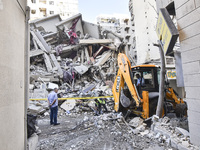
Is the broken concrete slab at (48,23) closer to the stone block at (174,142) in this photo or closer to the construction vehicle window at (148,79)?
the construction vehicle window at (148,79)

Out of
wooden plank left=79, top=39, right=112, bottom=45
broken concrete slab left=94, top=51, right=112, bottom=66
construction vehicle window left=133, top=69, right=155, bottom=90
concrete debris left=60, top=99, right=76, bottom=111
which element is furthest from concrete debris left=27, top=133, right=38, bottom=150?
wooden plank left=79, top=39, right=112, bottom=45

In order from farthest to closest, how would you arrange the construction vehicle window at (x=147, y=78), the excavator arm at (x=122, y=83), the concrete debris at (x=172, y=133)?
the construction vehicle window at (x=147, y=78)
the excavator arm at (x=122, y=83)
the concrete debris at (x=172, y=133)

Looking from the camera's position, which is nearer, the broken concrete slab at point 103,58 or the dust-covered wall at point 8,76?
the dust-covered wall at point 8,76

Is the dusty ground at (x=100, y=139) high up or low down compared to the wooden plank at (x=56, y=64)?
down

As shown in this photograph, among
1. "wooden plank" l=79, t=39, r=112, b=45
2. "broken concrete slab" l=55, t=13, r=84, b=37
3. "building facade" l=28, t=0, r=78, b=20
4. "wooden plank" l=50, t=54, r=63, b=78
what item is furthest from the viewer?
"building facade" l=28, t=0, r=78, b=20

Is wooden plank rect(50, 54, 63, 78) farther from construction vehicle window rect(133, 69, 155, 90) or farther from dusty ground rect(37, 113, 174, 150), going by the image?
construction vehicle window rect(133, 69, 155, 90)

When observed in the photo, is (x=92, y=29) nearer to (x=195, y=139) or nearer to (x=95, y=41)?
(x=95, y=41)

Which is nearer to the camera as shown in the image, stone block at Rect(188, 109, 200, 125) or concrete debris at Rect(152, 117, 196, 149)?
stone block at Rect(188, 109, 200, 125)

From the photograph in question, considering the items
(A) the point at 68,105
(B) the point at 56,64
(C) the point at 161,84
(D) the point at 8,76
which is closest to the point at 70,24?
(B) the point at 56,64

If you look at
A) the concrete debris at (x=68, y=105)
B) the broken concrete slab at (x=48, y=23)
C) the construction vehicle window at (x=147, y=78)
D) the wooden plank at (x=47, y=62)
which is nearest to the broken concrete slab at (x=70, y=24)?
the broken concrete slab at (x=48, y=23)

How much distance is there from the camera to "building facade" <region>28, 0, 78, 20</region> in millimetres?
40656

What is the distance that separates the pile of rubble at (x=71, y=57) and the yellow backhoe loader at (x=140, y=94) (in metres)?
4.63

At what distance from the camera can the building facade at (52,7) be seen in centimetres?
4066

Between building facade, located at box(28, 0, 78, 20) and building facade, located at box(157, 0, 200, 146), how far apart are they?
4321 centimetres
